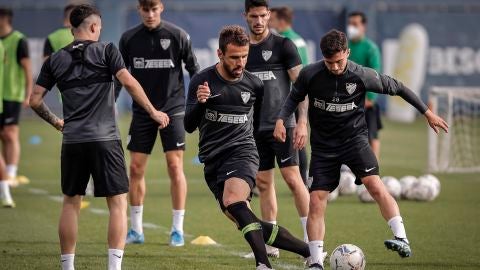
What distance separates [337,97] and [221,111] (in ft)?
3.37

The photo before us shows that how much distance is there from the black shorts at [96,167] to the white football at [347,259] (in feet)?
5.92

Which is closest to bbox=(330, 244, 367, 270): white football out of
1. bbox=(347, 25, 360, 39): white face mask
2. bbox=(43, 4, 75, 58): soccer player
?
bbox=(43, 4, 75, 58): soccer player

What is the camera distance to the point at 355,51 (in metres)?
14.9

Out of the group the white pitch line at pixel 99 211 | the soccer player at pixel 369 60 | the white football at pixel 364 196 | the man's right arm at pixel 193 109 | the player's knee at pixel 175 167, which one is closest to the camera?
the man's right arm at pixel 193 109

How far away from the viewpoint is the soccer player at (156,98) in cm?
1076

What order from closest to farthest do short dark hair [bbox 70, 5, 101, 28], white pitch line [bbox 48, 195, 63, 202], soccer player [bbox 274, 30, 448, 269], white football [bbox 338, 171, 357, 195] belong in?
1. short dark hair [bbox 70, 5, 101, 28]
2. soccer player [bbox 274, 30, 448, 269]
3. white pitch line [bbox 48, 195, 63, 202]
4. white football [bbox 338, 171, 357, 195]

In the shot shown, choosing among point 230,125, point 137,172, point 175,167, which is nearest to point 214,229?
point 175,167

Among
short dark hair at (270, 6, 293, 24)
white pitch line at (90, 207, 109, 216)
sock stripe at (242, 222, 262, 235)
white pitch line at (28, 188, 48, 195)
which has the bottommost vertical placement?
white pitch line at (90, 207, 109, 216)

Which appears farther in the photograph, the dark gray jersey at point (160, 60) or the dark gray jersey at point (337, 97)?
the dark gray jersey at point (160, 60)

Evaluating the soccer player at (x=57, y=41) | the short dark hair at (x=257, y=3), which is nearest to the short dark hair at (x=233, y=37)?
the short dark hair at (x=257, y=3)

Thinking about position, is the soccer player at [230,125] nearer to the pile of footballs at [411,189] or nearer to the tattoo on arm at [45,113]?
the tattoo on arm at [45,113]

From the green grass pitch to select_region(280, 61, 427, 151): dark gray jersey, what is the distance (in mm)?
1182

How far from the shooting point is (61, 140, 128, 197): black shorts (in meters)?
8.30

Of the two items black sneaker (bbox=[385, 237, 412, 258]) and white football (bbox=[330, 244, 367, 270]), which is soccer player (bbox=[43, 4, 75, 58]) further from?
black sneaker (bbox=[385, 237, 412, 258])
